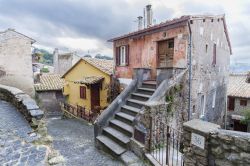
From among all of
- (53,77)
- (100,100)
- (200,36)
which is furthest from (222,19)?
(53,77)

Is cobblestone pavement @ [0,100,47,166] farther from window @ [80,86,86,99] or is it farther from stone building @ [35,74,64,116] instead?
stone building @ [35,74,64,116]

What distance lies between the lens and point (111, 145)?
22.3 ft

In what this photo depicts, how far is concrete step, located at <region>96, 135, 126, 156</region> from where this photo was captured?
20.9 ft

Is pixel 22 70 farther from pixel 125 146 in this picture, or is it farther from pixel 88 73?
pixel 125 146

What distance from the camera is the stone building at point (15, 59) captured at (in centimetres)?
1322

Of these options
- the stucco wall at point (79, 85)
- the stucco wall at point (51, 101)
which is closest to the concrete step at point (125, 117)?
the stucco wall at point (79, 85)

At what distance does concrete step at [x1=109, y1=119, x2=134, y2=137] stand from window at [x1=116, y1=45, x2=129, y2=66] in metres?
4.83

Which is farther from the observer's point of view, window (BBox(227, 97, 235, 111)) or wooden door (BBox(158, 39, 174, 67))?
window (BBox(227, 97, 235, 111))

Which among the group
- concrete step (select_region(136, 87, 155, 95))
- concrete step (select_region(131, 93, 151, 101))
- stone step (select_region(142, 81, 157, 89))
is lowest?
concrete step (select_region(131, 93, 151, 101))

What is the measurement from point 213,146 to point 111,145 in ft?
14.0

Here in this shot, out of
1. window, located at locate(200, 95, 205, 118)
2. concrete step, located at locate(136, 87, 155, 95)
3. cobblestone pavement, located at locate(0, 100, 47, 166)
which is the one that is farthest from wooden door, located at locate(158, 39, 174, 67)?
cobblestone pavement, located at locate(0, 100, 47, 166)

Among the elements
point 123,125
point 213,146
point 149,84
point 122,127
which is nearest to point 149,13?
point 149,84

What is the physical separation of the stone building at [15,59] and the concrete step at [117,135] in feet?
33.1

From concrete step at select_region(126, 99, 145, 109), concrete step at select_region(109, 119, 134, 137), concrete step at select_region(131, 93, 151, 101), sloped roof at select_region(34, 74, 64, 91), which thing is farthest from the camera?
sloped roof at select_region(34, 74, 64, 91)
